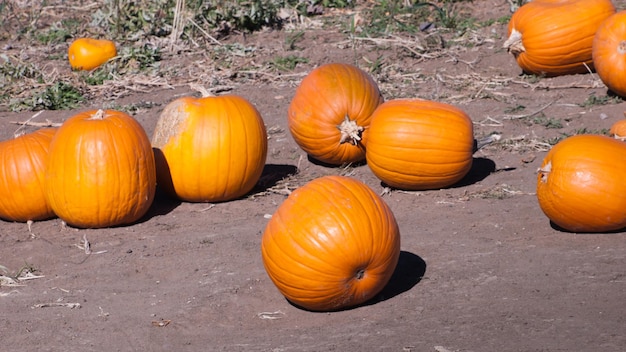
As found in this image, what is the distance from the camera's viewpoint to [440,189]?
6473 millimetres

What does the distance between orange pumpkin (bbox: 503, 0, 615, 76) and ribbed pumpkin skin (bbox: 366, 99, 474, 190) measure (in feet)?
9.30

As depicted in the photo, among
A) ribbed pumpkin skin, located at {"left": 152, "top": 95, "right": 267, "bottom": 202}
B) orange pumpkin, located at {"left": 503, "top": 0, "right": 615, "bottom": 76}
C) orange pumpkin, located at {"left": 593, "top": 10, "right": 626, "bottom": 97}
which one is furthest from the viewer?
orange pumpkin, located at {"left": 503, "top": 0, "right": 615, "bottom": 76}

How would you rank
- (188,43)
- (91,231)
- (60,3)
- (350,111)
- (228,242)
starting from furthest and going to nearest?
(60,3)
(188,43)
(350,111)
(91,231)
(228,242)

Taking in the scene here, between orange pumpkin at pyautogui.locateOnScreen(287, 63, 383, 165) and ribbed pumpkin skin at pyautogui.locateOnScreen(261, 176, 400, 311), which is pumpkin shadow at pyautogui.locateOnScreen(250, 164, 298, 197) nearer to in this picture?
orange pumpkin at pyautogui.locateOnScreen(287, 63, 383, 165)

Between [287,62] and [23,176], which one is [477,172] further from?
[287,62]

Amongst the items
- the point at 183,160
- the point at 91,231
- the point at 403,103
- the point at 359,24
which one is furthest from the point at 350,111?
the point at 359,24

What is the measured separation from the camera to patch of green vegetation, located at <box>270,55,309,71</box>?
10.2m

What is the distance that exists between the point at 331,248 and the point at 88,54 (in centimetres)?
714

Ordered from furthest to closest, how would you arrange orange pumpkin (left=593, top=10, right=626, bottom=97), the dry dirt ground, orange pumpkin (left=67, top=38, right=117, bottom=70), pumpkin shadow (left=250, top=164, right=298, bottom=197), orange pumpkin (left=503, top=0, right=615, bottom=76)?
orange pumpkin (left=67, top=38, right=117, bottom=70) < orange pumpkin (left=503, top=0, right=615, bottom=76) < orange pumpkin (left=593, top=10, right=626, bottom=97) < pumpkin shadow (left=250, top=164, right=298, bottom=197) < the dry dirt ground

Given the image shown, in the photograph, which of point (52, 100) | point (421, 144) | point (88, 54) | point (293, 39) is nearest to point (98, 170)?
point (421, 144)

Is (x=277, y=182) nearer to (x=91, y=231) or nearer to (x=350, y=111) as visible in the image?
(x=350, y=111)

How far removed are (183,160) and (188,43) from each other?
17.2ft

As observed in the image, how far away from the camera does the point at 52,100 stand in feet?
31.0

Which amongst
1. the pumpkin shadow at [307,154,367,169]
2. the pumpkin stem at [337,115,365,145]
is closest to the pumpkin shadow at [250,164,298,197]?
the pumpkin shadow at [307,154,367,169]
